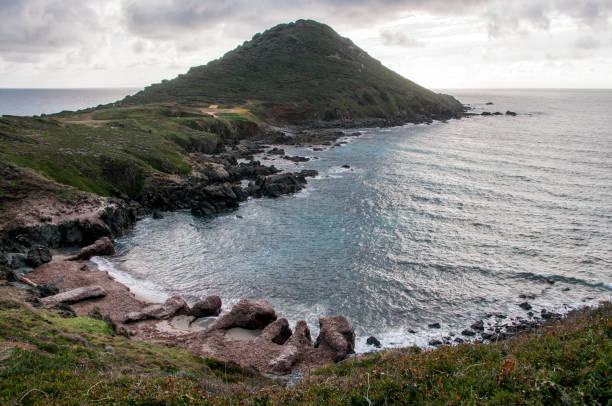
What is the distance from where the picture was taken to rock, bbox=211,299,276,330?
98.2 feet

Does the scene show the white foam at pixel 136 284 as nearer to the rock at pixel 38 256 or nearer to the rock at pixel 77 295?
the rock at pixel 77 295

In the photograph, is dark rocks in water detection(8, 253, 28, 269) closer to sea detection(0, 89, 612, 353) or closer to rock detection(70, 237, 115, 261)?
rock detection(70, 237, 115, 261)

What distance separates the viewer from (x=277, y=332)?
2844cm

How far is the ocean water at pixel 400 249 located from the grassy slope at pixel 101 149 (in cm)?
1232

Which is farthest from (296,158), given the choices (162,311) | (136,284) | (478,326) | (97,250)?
(478,326)

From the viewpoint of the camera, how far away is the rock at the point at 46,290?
31.6m

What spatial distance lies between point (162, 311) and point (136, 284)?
8.18m

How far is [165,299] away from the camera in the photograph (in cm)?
3538

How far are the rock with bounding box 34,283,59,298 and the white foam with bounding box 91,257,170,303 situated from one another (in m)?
6.03

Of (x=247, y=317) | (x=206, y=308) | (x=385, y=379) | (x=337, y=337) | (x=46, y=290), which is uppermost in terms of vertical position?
(x=385, y=379)

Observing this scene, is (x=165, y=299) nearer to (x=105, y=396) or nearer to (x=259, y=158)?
(x=105, y=396)

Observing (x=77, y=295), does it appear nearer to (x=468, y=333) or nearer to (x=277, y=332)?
(x=277, y=332)

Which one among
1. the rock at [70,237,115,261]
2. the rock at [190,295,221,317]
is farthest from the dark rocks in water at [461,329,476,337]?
the rock at [70,237,115,261]

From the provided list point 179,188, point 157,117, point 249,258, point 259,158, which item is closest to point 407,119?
point 259,158
